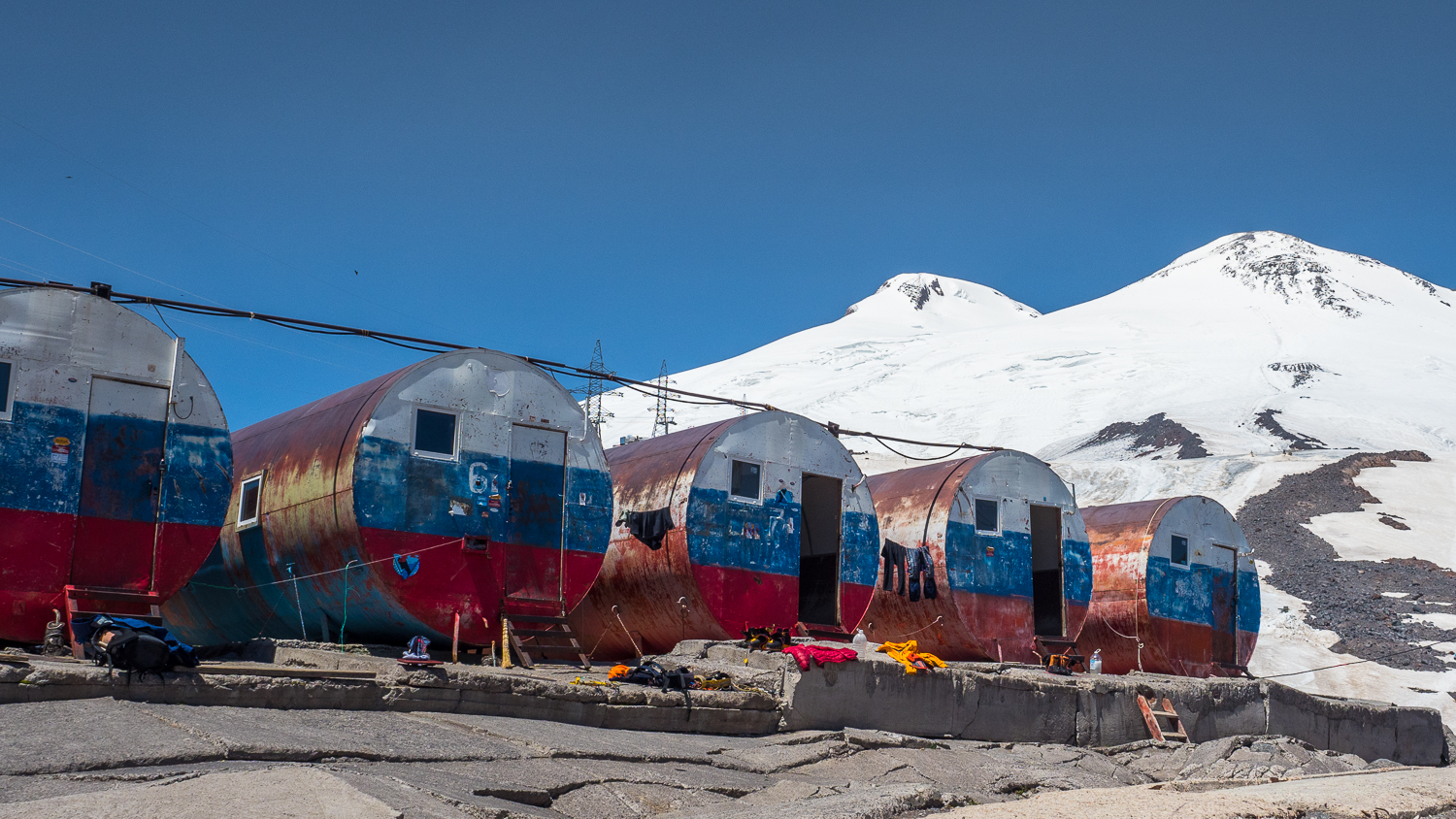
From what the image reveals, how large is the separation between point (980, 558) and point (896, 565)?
126cm

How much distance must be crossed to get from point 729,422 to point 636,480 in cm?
192

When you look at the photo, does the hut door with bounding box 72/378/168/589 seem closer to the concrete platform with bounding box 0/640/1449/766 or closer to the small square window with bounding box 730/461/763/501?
the concrete platform with bounding box 0/640/1449/766

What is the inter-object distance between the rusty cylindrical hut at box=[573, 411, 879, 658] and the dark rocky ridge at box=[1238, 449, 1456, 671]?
20534 millimetres

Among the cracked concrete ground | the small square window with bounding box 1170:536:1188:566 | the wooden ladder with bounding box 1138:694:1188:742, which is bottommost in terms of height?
the wooden ladder with bounding box 1138:694:1188:742

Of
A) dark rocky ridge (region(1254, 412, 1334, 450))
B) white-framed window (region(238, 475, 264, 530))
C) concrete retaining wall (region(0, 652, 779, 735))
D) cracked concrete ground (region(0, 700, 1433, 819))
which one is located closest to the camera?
cracked concrete ground (region(0, 700, 1433, 819))

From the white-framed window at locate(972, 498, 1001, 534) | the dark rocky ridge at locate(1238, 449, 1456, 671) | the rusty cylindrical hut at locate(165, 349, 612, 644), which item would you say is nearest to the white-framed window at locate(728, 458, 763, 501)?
the rusty cylindrical hut at locate(165, 349, 612, 644)

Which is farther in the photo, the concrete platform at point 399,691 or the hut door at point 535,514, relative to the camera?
the hut door at point 535,514

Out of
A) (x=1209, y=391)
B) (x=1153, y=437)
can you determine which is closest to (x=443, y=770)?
(x=1153, y=437)

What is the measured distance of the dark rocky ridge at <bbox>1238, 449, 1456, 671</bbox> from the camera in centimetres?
3139

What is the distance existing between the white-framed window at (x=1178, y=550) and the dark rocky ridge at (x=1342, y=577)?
12.8 meters

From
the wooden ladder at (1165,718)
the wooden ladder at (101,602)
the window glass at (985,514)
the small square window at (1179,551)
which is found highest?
the window glass at (985,514)

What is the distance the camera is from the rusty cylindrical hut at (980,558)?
17.6 metres

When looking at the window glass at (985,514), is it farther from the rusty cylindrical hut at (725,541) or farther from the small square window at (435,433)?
the small square window at (435,433)

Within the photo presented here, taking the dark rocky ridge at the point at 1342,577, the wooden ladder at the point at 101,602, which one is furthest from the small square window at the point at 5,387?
the dark rocky ridge at the point at 1342,577
